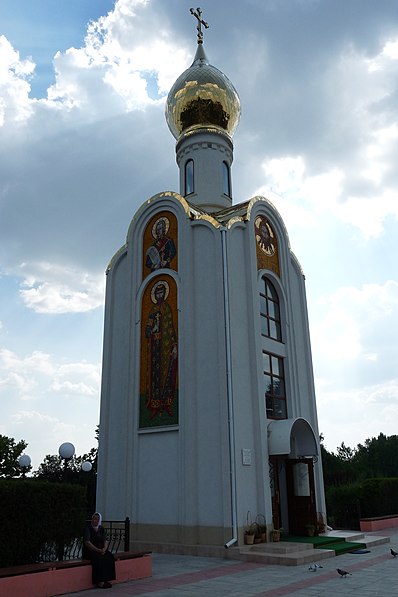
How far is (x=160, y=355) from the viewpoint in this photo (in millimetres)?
14859

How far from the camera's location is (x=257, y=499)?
1310cm

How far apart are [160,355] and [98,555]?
653 cm

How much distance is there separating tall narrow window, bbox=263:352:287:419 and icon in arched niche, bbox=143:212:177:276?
401cm

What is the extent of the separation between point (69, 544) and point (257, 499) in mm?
5167

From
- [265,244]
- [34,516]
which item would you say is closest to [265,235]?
[265,244]

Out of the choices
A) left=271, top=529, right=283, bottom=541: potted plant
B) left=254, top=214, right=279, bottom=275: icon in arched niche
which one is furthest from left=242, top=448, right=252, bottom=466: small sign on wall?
left=254, top=214, right=279, bottom=275: icon in arched niche

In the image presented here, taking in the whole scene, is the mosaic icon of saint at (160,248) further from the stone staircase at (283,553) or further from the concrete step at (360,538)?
the concrete step at (360,538)

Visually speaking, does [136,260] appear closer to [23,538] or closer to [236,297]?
[236,297]

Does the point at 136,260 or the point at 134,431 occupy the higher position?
the point at 136,260

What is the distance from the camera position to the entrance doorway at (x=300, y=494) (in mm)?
14172

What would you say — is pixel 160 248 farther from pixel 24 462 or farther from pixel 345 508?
pixel 345 508

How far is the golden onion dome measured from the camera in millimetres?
19359

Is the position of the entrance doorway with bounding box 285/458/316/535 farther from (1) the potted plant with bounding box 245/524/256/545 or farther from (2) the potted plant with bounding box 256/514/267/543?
(1) the potted plant with bounding box 245/524/256/545

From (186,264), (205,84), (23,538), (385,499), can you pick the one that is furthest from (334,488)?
(205,84)
